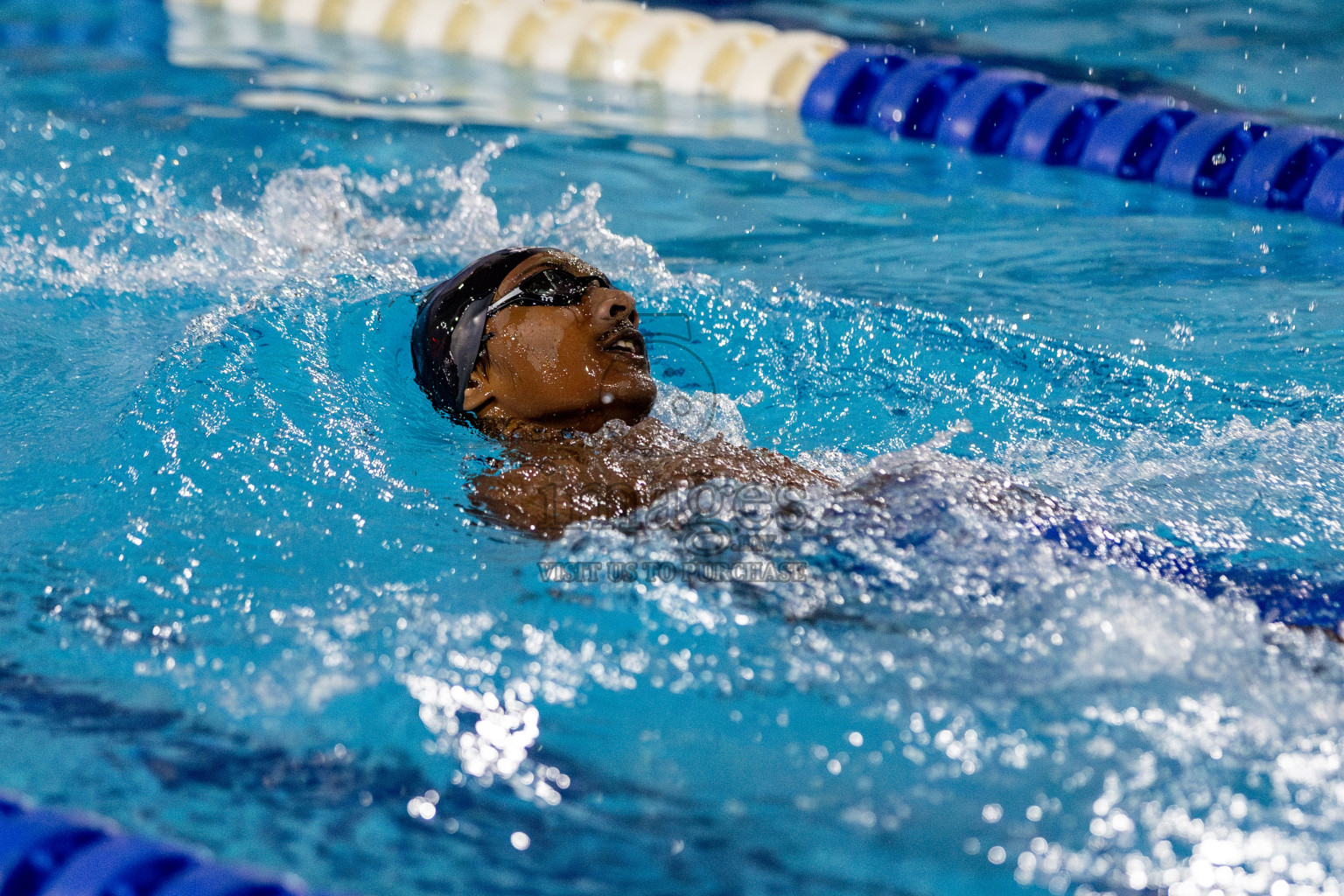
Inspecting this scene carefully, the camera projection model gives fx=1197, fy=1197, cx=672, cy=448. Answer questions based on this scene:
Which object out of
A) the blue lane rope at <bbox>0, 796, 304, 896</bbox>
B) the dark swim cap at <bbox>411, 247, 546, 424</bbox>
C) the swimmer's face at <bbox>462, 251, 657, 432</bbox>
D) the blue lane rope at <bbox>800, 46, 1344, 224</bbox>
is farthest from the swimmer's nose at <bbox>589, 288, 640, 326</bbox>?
the blue lane rope at <bbox>800, 46, 1344, 224</bbox>

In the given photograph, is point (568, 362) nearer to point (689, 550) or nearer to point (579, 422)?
point (579, 422)

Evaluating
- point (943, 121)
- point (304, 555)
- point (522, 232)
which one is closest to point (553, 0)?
point (943, 121)

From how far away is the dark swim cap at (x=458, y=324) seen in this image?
264cm

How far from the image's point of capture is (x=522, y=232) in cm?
430

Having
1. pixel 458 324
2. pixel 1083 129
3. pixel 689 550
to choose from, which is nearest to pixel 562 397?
pixel 458 324

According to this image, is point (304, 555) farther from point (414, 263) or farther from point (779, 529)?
point (414, 263)

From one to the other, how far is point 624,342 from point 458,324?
39cm

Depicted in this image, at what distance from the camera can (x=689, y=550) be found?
225cm

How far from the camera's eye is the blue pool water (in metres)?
1.65

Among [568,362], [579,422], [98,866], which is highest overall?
[568,362]

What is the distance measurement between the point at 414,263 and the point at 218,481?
4.85ft

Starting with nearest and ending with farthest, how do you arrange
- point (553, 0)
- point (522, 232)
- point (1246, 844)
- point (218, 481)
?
1. point (1246, 844)
2. point (218, 481)
3. point (522, 232)
4. point (553, 0)

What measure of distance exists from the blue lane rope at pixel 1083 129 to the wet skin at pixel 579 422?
303 cm

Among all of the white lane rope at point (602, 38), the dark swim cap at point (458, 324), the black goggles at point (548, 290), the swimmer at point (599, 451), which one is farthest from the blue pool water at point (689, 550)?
the white lane rope at point (602, 38)
